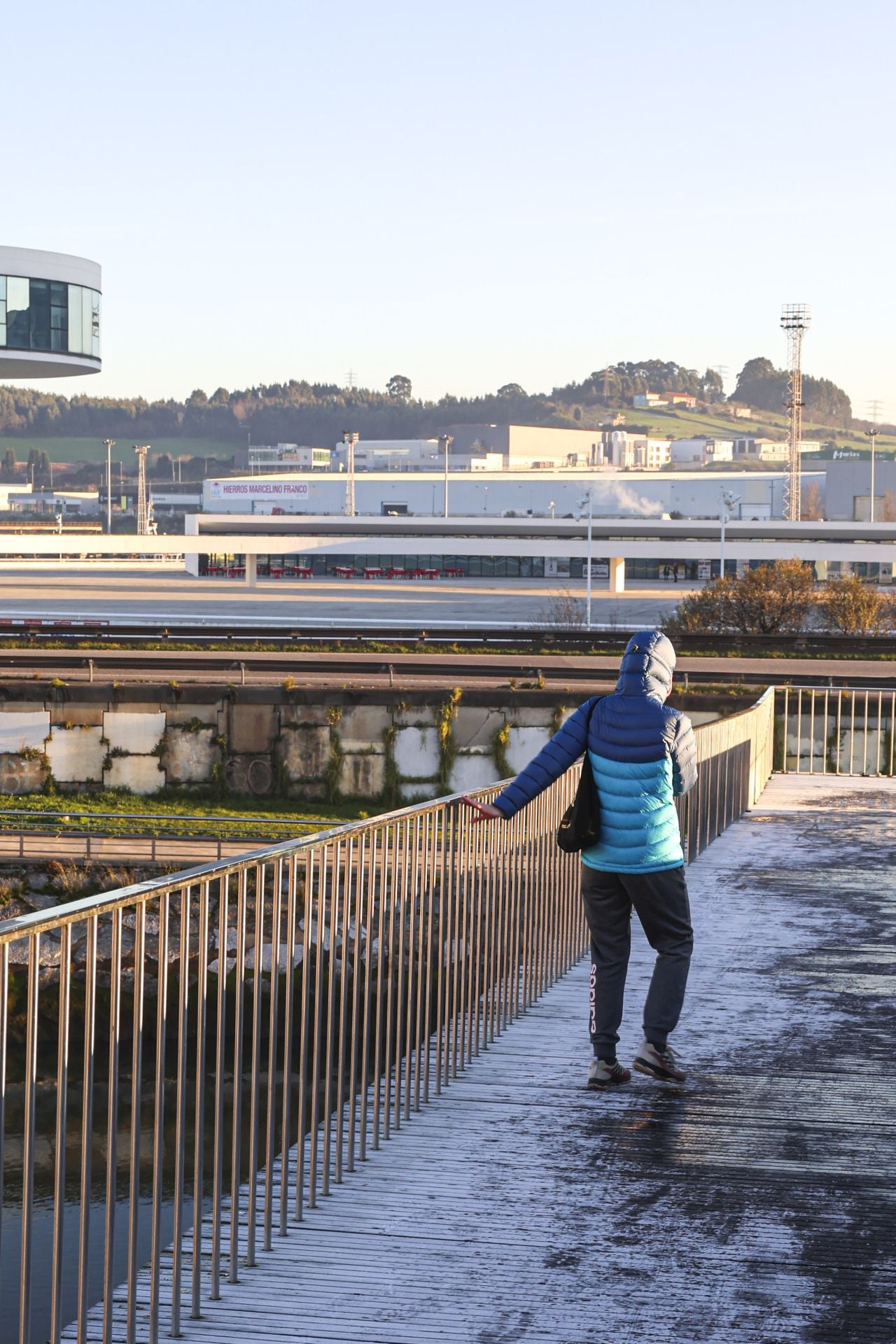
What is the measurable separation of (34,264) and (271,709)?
2751cm

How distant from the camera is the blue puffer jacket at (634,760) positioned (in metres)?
6.51

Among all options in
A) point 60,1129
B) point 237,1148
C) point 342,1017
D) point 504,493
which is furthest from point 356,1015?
point 504,493

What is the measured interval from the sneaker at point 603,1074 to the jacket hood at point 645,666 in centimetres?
168

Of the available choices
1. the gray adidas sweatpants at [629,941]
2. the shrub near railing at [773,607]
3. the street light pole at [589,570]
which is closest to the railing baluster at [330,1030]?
the gray adidas sweatpants at [629,941]

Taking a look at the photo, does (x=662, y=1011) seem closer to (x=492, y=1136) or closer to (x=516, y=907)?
(x=492, y=1136)

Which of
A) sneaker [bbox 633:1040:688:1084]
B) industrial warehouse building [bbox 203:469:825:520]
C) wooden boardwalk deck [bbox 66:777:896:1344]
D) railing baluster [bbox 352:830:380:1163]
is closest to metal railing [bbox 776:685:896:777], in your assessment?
wooden boardwalk deck [bbox 66:777:896:1344]

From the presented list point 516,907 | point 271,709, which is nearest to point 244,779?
point 271,709

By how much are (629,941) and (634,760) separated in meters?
0.84

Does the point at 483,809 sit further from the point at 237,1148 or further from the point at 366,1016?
the point at 237,1148

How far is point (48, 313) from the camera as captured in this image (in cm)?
5206

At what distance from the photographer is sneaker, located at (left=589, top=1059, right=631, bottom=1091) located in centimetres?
682

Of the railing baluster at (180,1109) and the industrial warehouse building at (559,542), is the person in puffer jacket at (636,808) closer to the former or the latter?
the railing baluster at (180,1109)

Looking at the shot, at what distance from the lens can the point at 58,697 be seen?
3069cm

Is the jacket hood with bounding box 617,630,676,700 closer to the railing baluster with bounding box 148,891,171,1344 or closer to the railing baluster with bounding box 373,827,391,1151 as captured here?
the railing baluster with bounding box 373,827,391,1151
